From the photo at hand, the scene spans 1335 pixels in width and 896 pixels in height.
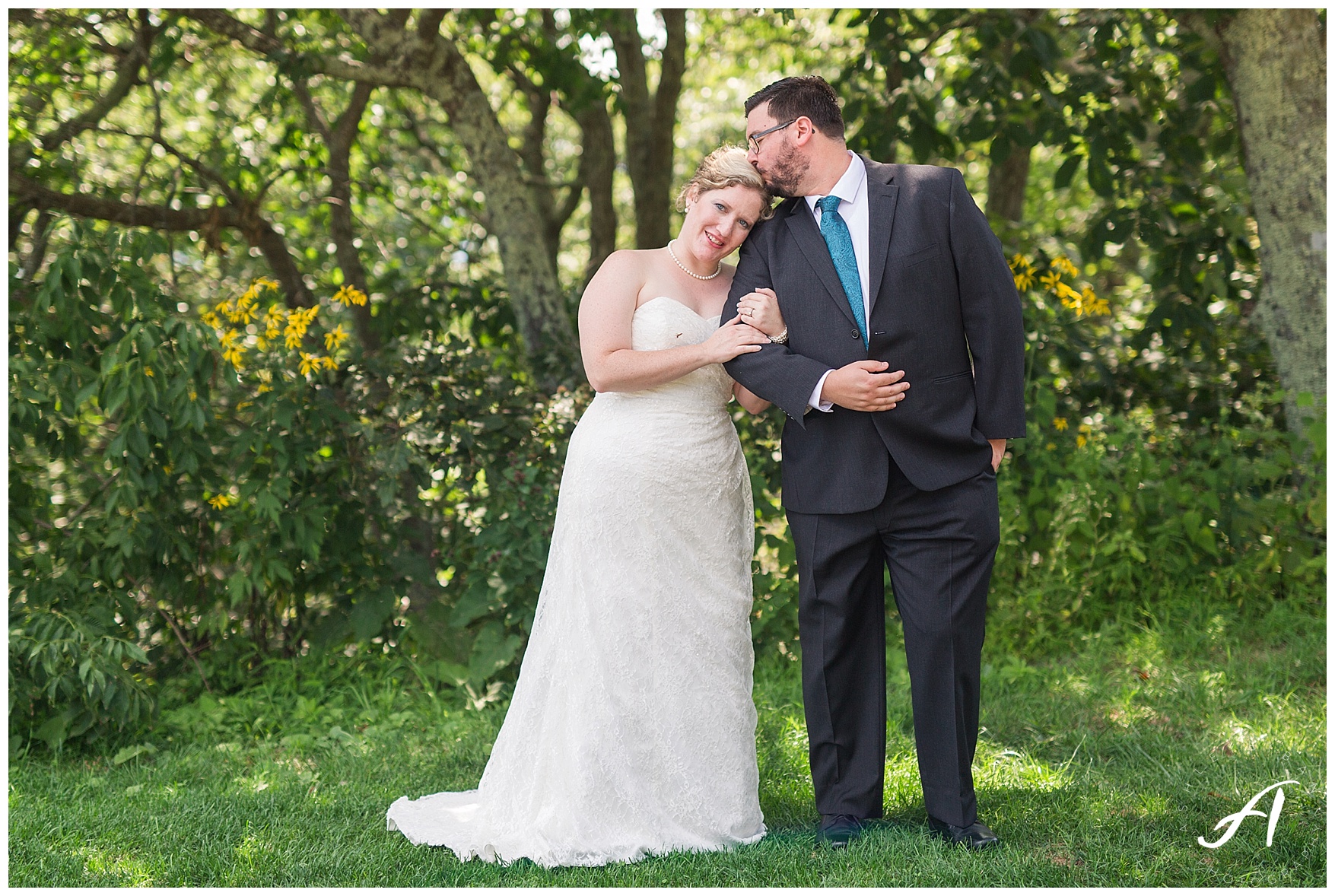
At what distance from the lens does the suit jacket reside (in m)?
2.50

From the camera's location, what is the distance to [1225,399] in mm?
5332

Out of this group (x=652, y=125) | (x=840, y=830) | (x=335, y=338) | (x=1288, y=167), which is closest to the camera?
(x=840, y=830)

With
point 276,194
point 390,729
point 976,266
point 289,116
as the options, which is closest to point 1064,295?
point 976,266

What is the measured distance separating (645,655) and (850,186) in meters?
1.32

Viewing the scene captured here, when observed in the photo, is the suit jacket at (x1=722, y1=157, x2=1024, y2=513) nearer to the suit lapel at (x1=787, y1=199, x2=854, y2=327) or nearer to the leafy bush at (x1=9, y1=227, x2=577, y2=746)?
the suit lapel at (x1=787, y1=199, x2=854, y2=327)

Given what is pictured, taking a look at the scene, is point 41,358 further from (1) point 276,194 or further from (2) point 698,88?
(2) point 698,88

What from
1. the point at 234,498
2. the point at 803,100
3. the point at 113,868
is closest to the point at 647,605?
the point at 803,100

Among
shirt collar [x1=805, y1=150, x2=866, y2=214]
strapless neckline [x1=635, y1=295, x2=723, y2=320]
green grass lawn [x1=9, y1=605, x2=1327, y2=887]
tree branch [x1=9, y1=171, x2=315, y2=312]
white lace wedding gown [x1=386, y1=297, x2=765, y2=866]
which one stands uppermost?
tree branch [x1=9, y1=171, x2=315, y2=312]

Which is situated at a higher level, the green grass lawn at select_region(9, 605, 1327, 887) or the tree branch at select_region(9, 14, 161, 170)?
the tree branch at select_region(9, 14, 161, 170)

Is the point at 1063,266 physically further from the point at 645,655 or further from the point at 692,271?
the point at 645,655

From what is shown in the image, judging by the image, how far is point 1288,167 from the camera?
4633mm

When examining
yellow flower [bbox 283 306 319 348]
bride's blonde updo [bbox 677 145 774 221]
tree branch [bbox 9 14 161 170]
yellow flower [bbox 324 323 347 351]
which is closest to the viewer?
bride's blonde updo [bbox 677 145 774 221]

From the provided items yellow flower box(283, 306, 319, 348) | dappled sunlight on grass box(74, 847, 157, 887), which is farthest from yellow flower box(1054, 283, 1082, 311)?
dappled sunlight on grass box(74, 847, 157, 887)

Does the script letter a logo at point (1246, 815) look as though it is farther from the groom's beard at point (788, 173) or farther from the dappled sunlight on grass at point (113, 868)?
the dappled sunlight on grass at point (113, 868)
